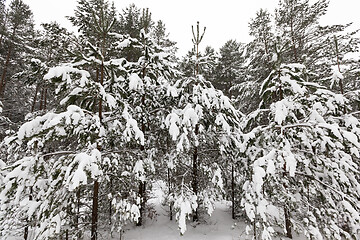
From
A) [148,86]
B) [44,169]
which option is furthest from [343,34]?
[44,169]

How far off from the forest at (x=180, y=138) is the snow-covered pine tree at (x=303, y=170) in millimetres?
39

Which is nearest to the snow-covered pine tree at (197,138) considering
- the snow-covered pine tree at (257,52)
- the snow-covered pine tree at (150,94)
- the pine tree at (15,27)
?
the snow-covered pine tree at (150,94)

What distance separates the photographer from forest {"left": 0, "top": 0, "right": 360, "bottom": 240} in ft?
15.1

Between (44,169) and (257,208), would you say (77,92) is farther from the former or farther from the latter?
(257,208)

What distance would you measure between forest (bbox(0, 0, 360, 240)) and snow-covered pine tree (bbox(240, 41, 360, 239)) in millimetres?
39

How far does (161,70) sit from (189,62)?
1346 millimetres

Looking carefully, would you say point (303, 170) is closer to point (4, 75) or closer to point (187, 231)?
point (187, 231)

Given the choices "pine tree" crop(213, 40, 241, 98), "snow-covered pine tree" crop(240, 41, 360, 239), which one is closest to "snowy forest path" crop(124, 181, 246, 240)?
"snow-covered pine tree" crop(240, 41, 360, 239)

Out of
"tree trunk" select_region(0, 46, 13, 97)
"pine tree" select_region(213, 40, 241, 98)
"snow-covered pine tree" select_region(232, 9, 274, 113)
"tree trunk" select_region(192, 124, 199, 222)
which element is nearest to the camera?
"tree trunk" select_region(192, 124, 199, 222)

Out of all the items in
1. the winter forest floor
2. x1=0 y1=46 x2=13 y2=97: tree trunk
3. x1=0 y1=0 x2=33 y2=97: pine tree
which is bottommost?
the winter forest floor

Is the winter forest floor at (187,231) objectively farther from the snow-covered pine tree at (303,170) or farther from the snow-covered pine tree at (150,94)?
the snow-covered pine tree at (303,170)

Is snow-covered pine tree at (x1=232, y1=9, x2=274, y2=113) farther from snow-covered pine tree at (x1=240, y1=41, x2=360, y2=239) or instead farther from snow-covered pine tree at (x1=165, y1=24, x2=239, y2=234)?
snow-covered pine tree at (x1=240, y1=41, x2=360, y2=239)

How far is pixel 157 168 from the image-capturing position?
862 centimetres

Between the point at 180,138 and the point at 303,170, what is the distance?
4.59 m
